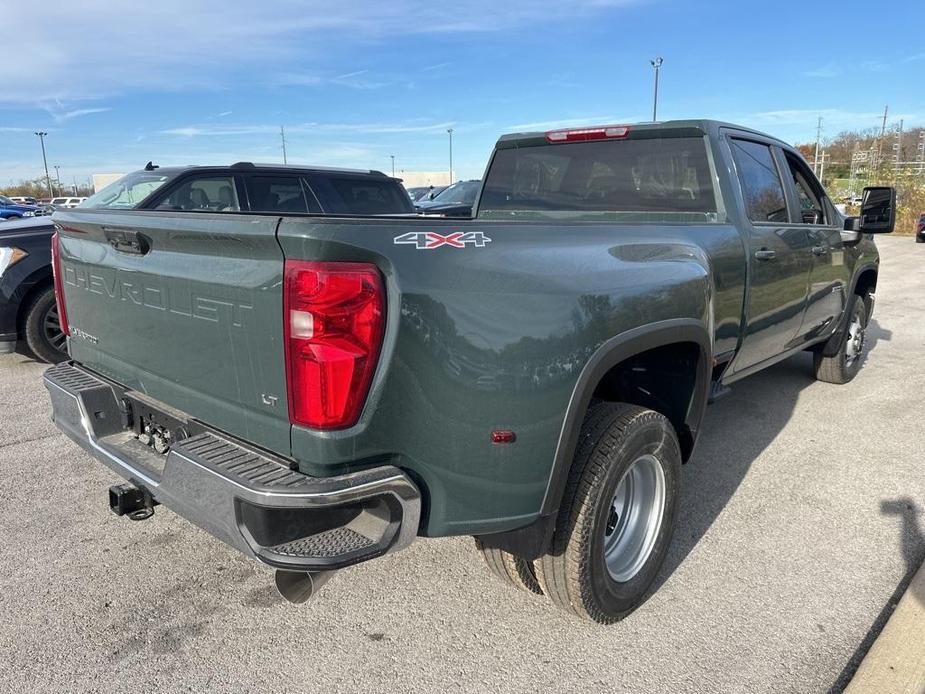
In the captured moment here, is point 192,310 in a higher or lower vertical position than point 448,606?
higher

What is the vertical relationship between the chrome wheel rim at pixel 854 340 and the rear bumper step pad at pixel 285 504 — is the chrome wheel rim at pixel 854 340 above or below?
below

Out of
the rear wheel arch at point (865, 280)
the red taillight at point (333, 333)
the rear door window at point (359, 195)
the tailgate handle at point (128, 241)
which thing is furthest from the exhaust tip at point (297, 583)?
the rear door window at point (359, 195)

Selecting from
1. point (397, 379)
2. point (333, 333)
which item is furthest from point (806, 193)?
point (333, 333)

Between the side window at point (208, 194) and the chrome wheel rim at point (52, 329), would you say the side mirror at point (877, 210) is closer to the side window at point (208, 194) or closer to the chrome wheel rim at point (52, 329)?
the side window at point (208, 194)

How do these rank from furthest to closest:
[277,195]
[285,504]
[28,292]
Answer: [277,195] < [28,292] < [285,504]

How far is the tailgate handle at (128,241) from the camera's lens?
92.6 inches

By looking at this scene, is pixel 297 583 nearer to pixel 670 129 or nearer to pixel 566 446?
pixel 566 446

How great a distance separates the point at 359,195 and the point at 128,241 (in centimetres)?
556

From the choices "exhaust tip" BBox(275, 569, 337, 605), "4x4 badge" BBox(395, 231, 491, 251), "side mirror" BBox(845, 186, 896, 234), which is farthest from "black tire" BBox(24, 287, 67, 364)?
"side mirror" BBox(845, 186, 896, 234)

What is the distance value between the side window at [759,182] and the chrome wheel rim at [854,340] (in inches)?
85.3

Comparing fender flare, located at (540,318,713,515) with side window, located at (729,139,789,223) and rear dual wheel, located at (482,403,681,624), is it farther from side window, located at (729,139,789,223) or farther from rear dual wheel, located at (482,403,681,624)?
side window, located at (729,139,789,223)

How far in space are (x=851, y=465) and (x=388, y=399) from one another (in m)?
3.55

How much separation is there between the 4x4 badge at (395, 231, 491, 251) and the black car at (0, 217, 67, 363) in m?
5.30

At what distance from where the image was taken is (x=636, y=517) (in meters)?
2.86
